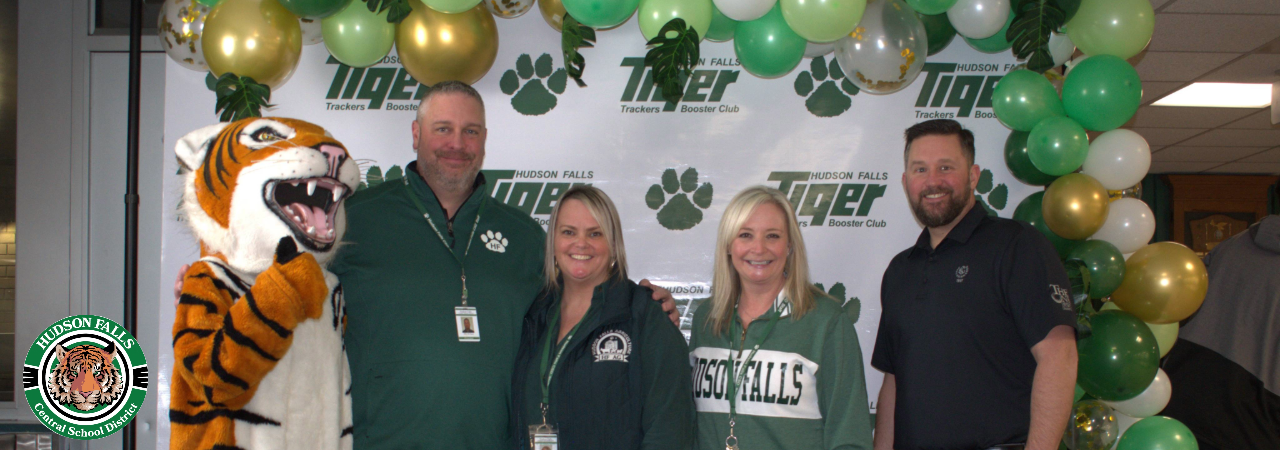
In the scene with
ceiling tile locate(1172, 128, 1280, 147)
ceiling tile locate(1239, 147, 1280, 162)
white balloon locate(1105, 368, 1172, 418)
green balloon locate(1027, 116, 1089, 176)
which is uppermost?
ceiling tile locate(1172, 128, 1280, 147)

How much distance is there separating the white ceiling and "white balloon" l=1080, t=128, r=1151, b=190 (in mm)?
1064

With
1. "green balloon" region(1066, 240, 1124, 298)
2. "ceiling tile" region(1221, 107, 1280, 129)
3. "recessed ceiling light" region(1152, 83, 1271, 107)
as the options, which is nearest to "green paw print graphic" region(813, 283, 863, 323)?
"green balloon" region(1066, 240, 1124, 298)

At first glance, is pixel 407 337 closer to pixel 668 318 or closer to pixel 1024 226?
pixel 668 318

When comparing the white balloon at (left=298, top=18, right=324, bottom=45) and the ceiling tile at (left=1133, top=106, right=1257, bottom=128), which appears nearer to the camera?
the white balloon at (left=298, top=18, right=324, bottom=45)

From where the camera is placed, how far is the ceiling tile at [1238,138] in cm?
771

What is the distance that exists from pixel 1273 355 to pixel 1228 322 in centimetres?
22

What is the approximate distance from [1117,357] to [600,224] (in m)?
1.82

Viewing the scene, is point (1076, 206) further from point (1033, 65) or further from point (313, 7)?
point (313, 7)

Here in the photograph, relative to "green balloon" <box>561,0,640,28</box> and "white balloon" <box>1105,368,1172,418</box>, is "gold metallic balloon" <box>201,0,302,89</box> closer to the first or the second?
"green balloon" <box>561,0,640,28</box>

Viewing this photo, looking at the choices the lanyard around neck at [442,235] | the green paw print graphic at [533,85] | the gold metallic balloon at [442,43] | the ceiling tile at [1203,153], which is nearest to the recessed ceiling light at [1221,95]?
the ceiling tile at [1203,153]

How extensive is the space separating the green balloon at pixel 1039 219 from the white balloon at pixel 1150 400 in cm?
56

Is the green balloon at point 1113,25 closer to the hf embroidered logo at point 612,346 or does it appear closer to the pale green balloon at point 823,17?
the pale green balloon at point 823,17


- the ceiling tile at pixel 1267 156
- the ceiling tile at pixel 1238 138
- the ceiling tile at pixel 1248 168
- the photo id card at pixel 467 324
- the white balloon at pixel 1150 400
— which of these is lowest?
the white balloon at pixel 1150 400

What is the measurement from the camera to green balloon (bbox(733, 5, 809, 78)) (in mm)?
2688
